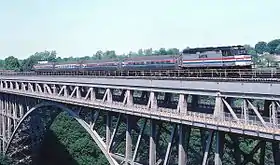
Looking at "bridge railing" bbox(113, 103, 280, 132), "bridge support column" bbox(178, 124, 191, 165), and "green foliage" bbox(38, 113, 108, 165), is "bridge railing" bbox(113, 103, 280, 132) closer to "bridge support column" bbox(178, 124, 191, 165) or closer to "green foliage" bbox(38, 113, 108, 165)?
"bridge support column" bbox(178, 124, 191, 165)

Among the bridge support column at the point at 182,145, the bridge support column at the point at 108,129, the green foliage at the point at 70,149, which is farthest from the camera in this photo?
the green foliage at the point at 70,149

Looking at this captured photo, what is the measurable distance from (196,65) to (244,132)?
12.1 metres

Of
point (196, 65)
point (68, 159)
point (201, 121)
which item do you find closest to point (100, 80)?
point (196, 65)

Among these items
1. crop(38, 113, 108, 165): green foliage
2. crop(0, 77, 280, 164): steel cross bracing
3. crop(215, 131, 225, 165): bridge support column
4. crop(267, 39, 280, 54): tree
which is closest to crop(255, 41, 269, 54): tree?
crop(267, 39, 280, 54): tree

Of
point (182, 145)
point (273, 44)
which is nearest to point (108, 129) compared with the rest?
point (182, 145)

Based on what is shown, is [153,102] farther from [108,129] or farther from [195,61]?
[195,61]

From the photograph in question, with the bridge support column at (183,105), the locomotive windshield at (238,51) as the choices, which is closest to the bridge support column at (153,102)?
the bridge support column at (183,105)

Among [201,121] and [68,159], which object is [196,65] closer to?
[201,121]

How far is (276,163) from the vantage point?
19.1 metres

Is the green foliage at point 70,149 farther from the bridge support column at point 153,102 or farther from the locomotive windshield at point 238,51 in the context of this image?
the locomotive windshield at point 238,51

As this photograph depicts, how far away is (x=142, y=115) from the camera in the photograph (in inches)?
941

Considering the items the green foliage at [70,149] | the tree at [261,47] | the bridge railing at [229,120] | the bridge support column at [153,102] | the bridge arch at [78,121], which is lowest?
the green foliage at [70,149]

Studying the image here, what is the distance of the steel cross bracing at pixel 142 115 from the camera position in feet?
59.6

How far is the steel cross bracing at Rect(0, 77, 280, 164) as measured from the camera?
18172 mm
